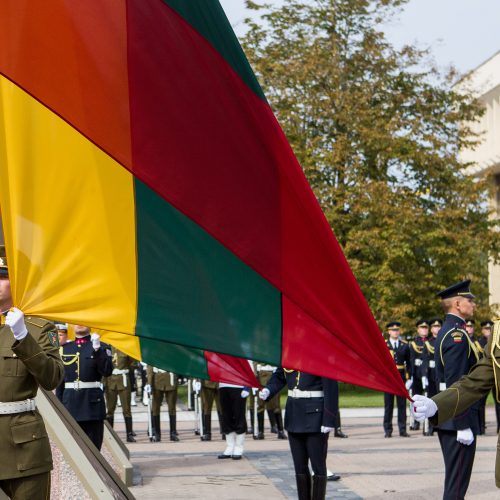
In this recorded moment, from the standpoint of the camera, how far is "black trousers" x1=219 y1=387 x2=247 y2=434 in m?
15.2

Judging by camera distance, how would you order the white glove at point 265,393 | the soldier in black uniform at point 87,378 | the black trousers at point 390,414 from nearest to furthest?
the white glove at point 265,393 < the soldier in black uniform at point 87,378 < the black trousers at point 390,414

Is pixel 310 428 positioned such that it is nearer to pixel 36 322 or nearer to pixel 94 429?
pixel 94 429

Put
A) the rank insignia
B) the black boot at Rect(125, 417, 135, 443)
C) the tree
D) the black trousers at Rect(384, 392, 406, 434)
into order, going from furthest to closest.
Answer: the tree < the black trousers at Rect(384, 392, 406, 434) < the black boot at Rect(125, 417, 135, 443) < the rank insignia

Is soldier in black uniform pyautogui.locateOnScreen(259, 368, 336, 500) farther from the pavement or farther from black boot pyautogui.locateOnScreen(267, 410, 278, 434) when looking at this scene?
black boot pyautogui.locateOnScreen(267, 410, 278, 434)

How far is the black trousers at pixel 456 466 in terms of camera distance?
29.1ft

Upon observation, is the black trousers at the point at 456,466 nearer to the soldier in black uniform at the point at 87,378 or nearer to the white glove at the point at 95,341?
the soldier in black uniform at the point at 87,378

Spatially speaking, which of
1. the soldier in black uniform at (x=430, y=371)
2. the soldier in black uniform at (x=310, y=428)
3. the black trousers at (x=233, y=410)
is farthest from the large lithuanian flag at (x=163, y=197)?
the soldier in black uniform at (x=430, y=371)

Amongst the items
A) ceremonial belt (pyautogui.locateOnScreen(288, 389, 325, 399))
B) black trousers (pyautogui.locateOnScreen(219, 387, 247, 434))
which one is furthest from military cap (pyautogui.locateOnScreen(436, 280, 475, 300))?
black trousers (pyautogui.locateOnScreen(219, 387, 247, 434))

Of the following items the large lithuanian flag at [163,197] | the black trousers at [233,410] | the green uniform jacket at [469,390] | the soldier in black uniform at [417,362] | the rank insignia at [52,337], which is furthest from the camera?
the soldier in black uniform at [417,362]

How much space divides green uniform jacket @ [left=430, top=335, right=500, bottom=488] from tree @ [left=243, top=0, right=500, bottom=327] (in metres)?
25.9

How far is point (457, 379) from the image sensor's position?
362 inches

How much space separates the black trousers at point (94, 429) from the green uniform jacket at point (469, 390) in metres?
6.46

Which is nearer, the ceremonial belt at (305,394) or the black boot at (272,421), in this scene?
the ceremonial belt at (305,394)

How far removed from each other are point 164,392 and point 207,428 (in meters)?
0.86
